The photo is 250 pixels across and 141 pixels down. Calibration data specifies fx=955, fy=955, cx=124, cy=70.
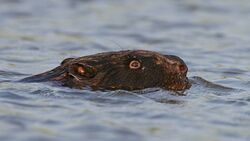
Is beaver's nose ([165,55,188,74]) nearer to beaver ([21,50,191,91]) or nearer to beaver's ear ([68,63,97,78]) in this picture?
beaver ([21,50,191,91])

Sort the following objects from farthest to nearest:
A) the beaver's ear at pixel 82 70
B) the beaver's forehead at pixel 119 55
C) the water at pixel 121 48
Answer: the beaver's forehead at pixel 119 55, the beaver's ear at pixel 82 70, the water at pixel 121 48

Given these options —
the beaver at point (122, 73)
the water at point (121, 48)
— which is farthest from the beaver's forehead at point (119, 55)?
the water at point (121, 48)

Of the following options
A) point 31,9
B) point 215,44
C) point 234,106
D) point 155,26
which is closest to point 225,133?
point 234,106

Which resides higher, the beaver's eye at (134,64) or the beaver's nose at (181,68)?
the beaver's eye at (134,64)

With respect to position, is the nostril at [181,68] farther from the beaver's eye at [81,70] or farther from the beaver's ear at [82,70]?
the beaver's eye at [81,70]

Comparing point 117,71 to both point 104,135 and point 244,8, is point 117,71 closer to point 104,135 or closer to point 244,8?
point 104,135

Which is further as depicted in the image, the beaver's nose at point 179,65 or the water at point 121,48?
the beaver's nose at point 179,65

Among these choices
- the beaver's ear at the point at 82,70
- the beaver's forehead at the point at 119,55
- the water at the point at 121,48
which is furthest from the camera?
the beaver's forehead at the point at 119,55
